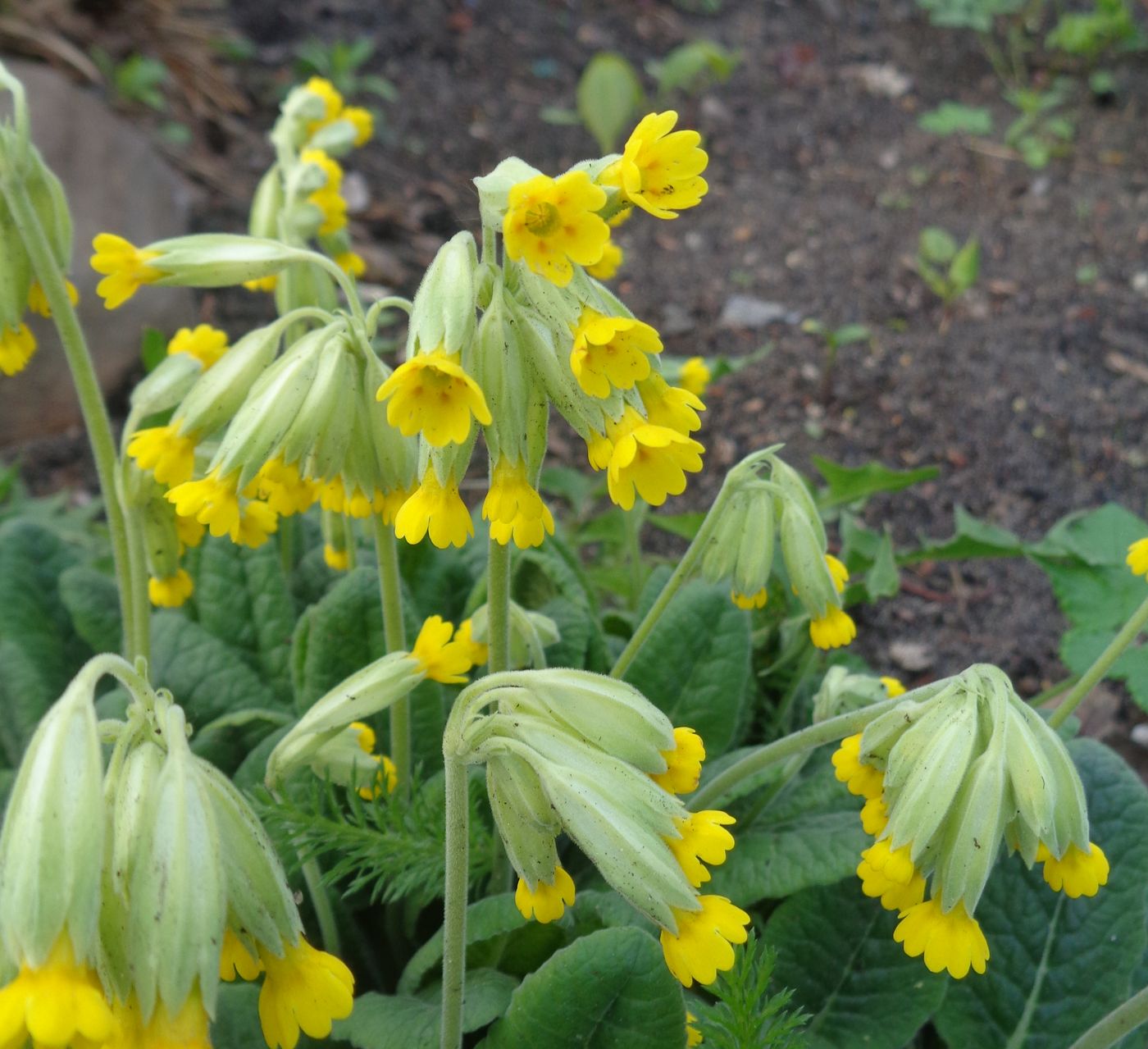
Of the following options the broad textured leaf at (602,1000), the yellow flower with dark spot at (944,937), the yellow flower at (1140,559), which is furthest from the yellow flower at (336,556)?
the yellow flower at (1140,559)

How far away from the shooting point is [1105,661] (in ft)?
6.89

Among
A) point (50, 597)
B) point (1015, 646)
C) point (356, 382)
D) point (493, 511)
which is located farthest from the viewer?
point (1015, 646)

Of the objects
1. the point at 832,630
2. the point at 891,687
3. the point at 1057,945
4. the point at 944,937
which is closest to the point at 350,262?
the point at 832,630

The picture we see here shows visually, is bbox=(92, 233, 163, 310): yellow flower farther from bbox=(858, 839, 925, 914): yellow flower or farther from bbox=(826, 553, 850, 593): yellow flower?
bbox=(858, 839, 925, 914): yellow flower

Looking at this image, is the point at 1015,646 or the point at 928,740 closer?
the point at 928,740

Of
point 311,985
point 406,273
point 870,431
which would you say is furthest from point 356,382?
point 406,273

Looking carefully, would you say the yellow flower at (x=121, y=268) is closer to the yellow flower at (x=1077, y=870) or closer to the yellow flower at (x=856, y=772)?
the yellow flower at (x=856, y=772)

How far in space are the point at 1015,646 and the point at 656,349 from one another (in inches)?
98.2

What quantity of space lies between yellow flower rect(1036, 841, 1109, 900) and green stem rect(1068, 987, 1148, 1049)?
0.66 feet

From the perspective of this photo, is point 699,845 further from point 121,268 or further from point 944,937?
point 121,268

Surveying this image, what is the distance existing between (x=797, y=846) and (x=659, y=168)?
4.31 feet

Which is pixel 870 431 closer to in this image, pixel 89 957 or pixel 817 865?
pixel 817 865

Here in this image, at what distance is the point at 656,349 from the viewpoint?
161cm

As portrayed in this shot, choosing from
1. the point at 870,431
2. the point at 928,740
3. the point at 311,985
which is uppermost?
the point at 928,740
